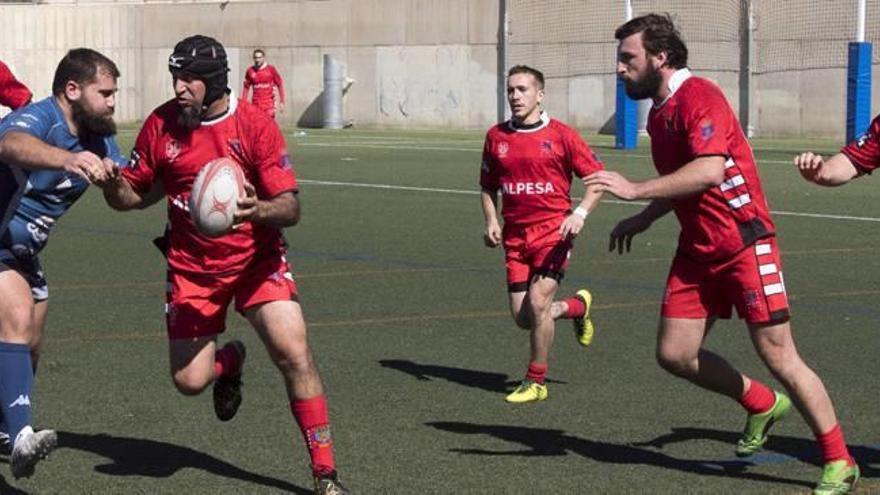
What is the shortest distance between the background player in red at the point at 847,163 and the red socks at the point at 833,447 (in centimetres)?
103

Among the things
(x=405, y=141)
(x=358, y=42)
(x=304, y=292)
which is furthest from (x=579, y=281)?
(x=358, y=42)

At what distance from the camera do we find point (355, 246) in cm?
1766

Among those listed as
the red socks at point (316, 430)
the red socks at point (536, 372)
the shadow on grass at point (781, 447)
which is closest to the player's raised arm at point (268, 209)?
the red socks at point (316, 430)

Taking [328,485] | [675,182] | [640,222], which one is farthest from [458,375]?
[675,182]

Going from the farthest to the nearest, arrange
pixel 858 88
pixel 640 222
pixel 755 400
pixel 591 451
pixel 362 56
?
1. pixel 362 56
2. pixel 858 88
3. pixel 591 451
4. pixel 640 222
5. pixel 755 400

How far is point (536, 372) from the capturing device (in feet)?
32.2

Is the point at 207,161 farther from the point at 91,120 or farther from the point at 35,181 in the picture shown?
the point at 35,181

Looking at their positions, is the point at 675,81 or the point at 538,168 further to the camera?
the point at 538,168

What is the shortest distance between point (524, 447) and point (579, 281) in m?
6.48

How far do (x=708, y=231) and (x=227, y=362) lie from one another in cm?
221

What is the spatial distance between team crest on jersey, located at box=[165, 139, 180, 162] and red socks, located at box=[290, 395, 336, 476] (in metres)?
1.15

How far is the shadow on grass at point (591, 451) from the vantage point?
25.6 ft

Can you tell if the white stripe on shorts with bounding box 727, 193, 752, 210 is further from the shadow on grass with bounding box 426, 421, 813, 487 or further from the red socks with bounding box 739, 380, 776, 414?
the shadow on grass with bounding box 426, 421, 813, 487

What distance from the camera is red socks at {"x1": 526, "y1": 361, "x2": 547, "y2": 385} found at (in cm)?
982
